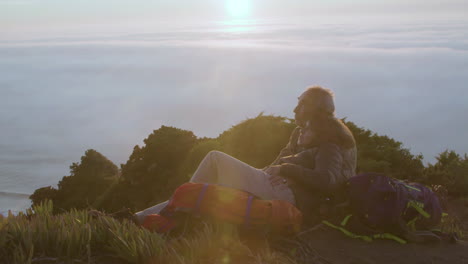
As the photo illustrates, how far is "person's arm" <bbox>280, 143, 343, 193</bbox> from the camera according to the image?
5.08 meters

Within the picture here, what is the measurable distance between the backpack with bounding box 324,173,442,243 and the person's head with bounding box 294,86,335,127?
786 millimetres

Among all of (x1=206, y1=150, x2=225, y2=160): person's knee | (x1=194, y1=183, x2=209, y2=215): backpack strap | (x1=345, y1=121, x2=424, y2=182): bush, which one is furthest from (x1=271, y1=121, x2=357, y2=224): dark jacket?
(x1=345, y1=121, x2=424, y2=182): bush

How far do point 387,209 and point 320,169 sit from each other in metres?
0.76

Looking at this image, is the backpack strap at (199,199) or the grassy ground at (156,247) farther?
the backpack strap at (199,199)

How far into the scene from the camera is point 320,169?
5.14m

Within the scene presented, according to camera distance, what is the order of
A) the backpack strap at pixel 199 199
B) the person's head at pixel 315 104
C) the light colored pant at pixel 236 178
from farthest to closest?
the person's head at pixel 315 104 → the light colored pant at pixel 236 178 → the backpack strap at pixel 199 199

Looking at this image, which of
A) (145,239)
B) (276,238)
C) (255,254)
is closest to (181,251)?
(145,239)

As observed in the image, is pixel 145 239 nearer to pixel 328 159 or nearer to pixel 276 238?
pixel 276 238

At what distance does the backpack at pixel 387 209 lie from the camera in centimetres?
496

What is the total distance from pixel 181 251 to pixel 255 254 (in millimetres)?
709

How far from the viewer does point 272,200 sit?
5.07m

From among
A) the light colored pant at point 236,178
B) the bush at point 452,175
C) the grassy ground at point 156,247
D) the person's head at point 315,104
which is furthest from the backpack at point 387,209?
the bush at point 452,175

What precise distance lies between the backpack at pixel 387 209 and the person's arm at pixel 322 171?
20cm

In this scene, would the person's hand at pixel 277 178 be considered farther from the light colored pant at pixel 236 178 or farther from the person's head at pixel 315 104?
the person's head at pixel 315 104
